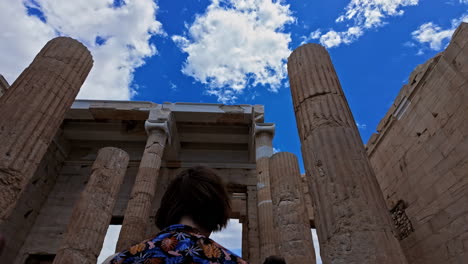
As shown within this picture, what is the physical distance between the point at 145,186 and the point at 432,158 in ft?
28.4

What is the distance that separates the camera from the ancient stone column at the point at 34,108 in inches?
151

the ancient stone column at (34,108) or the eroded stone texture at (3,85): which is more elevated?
the eroded stone texture at (3,85)

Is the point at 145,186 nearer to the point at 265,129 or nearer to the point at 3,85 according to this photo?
the point at 265,129

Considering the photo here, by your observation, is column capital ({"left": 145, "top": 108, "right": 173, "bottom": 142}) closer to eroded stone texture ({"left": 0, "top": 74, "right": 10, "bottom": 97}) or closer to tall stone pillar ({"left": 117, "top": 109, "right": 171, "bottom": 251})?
tall stone pillar ({"left": 117, "top": 109, "right": 171, "bottom": 251})

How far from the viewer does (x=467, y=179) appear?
19.9 ft

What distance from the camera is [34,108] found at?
432 cm

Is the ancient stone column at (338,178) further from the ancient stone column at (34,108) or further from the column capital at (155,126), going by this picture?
the column capital at (155,126)

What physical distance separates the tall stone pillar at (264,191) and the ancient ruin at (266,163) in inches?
1.6

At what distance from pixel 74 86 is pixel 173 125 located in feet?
26.4

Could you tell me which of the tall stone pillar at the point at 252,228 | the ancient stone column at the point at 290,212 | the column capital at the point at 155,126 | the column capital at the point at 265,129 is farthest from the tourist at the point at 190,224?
Answer: the tall stone pillar at the point at 252,228

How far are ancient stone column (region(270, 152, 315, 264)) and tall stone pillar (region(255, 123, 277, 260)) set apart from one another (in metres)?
1.28

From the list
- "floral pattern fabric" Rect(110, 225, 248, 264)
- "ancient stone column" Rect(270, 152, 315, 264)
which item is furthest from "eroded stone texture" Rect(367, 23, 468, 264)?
"floral pattern fabric" Rect(110, 225, 248, 264)

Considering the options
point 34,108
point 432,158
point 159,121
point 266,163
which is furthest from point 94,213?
point 432,158

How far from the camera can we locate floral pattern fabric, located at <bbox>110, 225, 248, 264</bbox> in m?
1.22
